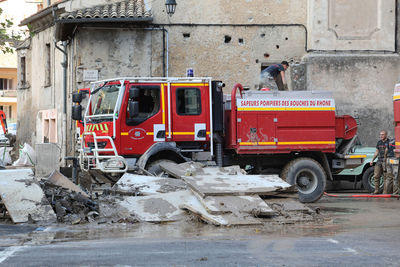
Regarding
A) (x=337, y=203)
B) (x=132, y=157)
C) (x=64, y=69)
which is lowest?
(x=337, y=203)

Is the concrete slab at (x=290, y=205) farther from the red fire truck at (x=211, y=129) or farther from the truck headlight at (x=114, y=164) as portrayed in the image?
the truck headlight at (x=114, y=164)

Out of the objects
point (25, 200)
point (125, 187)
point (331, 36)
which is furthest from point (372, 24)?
point (25, 200)

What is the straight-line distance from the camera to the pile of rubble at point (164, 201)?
1124 cm

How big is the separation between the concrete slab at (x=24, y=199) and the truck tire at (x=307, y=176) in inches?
227

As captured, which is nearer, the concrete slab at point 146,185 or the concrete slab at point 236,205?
the concrete slab at point 236,205

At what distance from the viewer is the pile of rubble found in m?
11.2

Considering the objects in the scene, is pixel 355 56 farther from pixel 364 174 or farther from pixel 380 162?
pixel 380 162

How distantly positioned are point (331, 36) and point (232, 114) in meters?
7.32

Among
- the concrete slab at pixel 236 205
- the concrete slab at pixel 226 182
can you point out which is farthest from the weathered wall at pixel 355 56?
the concrete slab at pixel 236 205

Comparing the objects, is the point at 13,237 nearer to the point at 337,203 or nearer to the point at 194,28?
the point at 337,203

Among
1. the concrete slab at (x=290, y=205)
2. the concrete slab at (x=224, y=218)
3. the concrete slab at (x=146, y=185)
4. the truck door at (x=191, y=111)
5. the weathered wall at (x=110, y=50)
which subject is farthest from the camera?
A: the weathered wall at (x=110, y=50)

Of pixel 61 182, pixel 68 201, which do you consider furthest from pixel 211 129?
pixel 68 201

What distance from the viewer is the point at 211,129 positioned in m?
14.5

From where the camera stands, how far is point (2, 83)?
2308 inches
